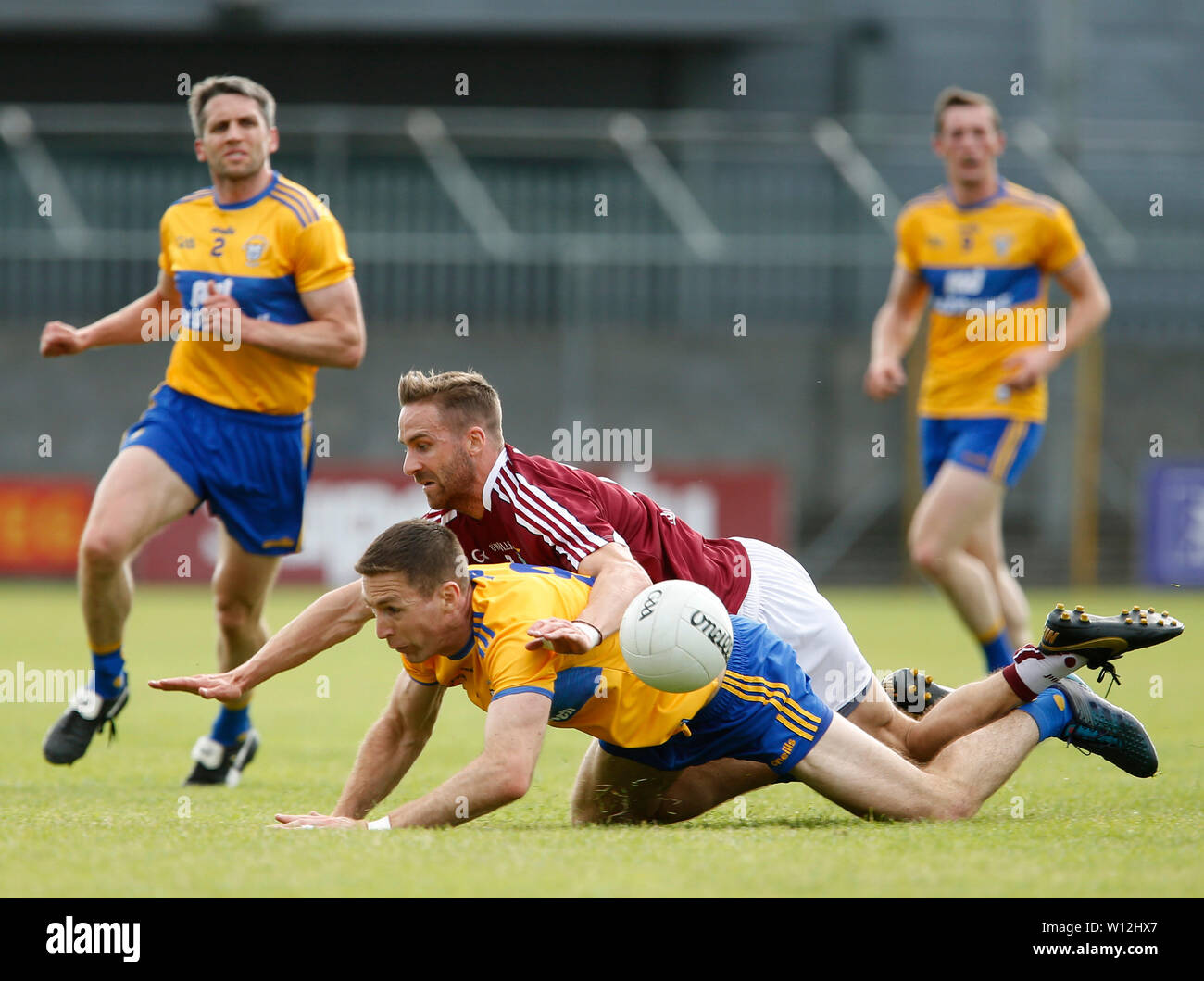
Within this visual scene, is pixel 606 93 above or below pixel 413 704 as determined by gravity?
above

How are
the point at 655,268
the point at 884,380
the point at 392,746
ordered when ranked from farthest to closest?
the point at 655,268 < the point at 884,380 < the point at 392,746

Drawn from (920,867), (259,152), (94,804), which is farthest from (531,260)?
(920,867)

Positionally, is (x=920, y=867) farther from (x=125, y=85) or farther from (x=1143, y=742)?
(x=125, y=85)

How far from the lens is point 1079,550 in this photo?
64.7 feet

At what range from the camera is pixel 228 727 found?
701 centimetres

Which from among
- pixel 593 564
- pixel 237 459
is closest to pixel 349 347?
pixel 237 459

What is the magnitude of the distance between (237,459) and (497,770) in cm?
283

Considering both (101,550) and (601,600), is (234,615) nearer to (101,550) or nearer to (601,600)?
(101,550)

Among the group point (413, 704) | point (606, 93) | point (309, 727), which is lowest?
point (309, 727)

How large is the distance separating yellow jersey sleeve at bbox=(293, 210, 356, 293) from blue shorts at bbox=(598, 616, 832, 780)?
8.69ft

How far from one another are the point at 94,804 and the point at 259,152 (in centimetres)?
274

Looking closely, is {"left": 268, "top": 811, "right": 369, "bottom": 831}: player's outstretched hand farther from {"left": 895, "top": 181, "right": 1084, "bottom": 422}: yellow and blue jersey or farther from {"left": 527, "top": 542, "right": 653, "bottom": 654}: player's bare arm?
{"left": 895, "top": 181, "right": 1084, "bottom": 422}: yellow and blue jersey

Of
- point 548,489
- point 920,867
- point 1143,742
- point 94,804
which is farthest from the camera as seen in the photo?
point 94,804

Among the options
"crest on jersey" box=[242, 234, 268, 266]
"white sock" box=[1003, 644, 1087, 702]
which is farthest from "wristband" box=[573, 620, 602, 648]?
"crest on jersey" box=[242, 234, 268, 266]
